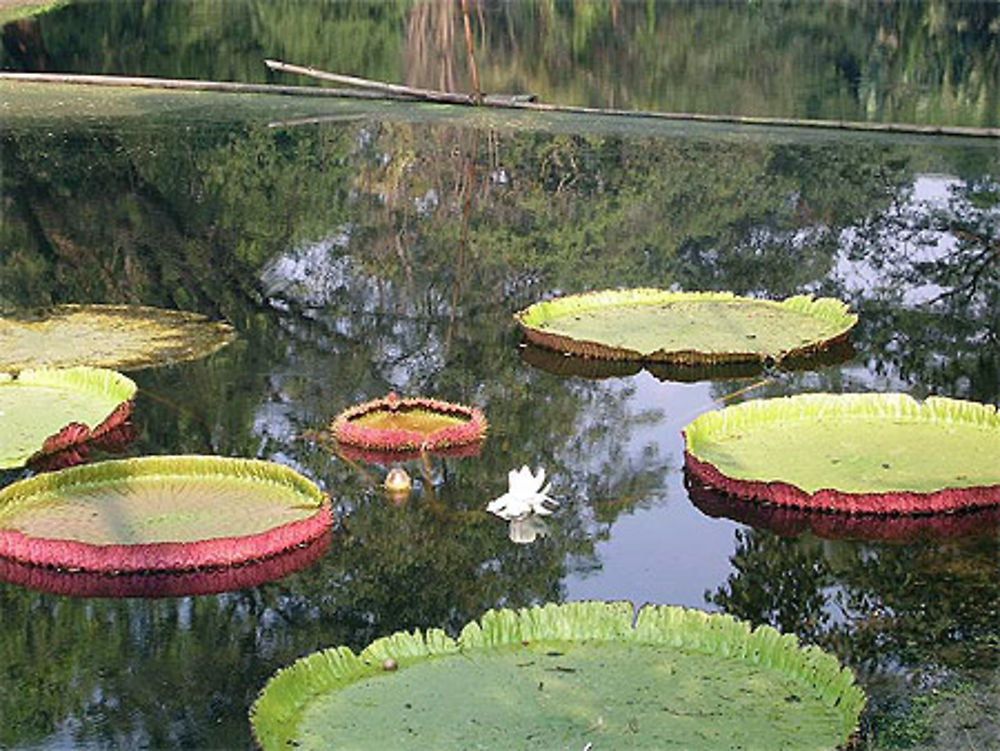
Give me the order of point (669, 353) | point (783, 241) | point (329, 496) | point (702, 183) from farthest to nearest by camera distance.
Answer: point (702, 183)
point (783, 241)
point (669, 353)
point (329, 496)

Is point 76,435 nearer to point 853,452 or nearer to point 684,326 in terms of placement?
point 853,452

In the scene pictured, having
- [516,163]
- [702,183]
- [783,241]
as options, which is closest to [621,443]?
[783,241]

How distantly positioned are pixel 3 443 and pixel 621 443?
5.96ft

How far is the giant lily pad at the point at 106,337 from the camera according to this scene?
19.4ft

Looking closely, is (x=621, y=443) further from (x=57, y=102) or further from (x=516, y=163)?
(x=57, y=102)

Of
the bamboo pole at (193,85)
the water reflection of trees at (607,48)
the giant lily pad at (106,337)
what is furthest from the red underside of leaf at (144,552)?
the water reflection of trees at (607,48)

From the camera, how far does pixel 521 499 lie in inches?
176

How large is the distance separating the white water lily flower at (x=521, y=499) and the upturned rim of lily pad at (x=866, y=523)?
0.47 meters

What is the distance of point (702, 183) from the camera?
9.14m

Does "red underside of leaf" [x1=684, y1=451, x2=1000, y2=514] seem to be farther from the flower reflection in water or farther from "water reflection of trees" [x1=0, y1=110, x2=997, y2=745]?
the flower reflection in water

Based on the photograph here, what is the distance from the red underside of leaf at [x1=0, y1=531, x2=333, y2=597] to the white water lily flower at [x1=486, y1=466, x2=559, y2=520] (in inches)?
23.0

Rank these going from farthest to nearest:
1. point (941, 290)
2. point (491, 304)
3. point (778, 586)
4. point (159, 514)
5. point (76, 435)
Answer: point (941, 290) < point (491, 304) < point (76, 435) < point (159, 514) < point (778, 586)

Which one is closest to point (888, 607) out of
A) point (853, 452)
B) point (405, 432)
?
point (853, 452)

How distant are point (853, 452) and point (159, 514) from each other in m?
1.93
